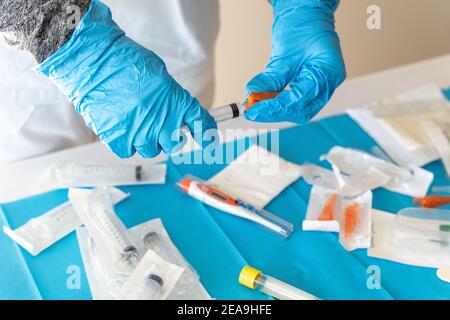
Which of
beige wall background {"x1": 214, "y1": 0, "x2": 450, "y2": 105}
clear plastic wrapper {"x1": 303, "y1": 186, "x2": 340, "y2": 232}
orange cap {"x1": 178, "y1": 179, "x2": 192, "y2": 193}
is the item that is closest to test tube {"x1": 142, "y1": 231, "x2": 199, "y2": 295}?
orange cap {"x1": 178, "y1": 179, "x2": 192, "y2": 193}

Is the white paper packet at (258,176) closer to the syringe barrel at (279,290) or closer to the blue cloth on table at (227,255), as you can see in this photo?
the blue cloth on table at (227,255)

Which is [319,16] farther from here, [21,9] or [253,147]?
[21,9]

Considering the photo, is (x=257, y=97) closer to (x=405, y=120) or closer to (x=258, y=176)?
(x=258, y=176)

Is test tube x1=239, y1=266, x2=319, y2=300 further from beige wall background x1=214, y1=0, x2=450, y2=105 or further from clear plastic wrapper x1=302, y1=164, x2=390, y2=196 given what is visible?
beige wall background x1=214, y1=0, x2=450, y2=105

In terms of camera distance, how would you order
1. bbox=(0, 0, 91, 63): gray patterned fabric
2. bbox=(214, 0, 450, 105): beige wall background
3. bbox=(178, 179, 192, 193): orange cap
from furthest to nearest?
1. bbox=(214, 0, 450, 105): beige wall background
2. bbox=(178, 179, 192, 193): orange cap
3. bbox=(0, 0, 91, 63): gray patterned fabric

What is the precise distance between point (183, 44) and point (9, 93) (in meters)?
0.34

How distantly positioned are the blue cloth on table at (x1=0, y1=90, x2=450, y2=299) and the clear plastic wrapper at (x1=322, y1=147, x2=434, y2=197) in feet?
0.07

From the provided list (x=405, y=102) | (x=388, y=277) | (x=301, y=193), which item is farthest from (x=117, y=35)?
(x=405, y=102)

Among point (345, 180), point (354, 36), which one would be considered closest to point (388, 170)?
point (345, 180)

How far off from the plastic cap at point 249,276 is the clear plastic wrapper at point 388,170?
0.30m

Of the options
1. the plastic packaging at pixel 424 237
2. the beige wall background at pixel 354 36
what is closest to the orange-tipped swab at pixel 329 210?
the plastic packaging at pixel 424 237

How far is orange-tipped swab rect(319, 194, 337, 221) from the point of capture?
0.99m

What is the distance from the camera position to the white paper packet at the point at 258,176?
105cm

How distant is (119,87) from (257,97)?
0.71 feet
